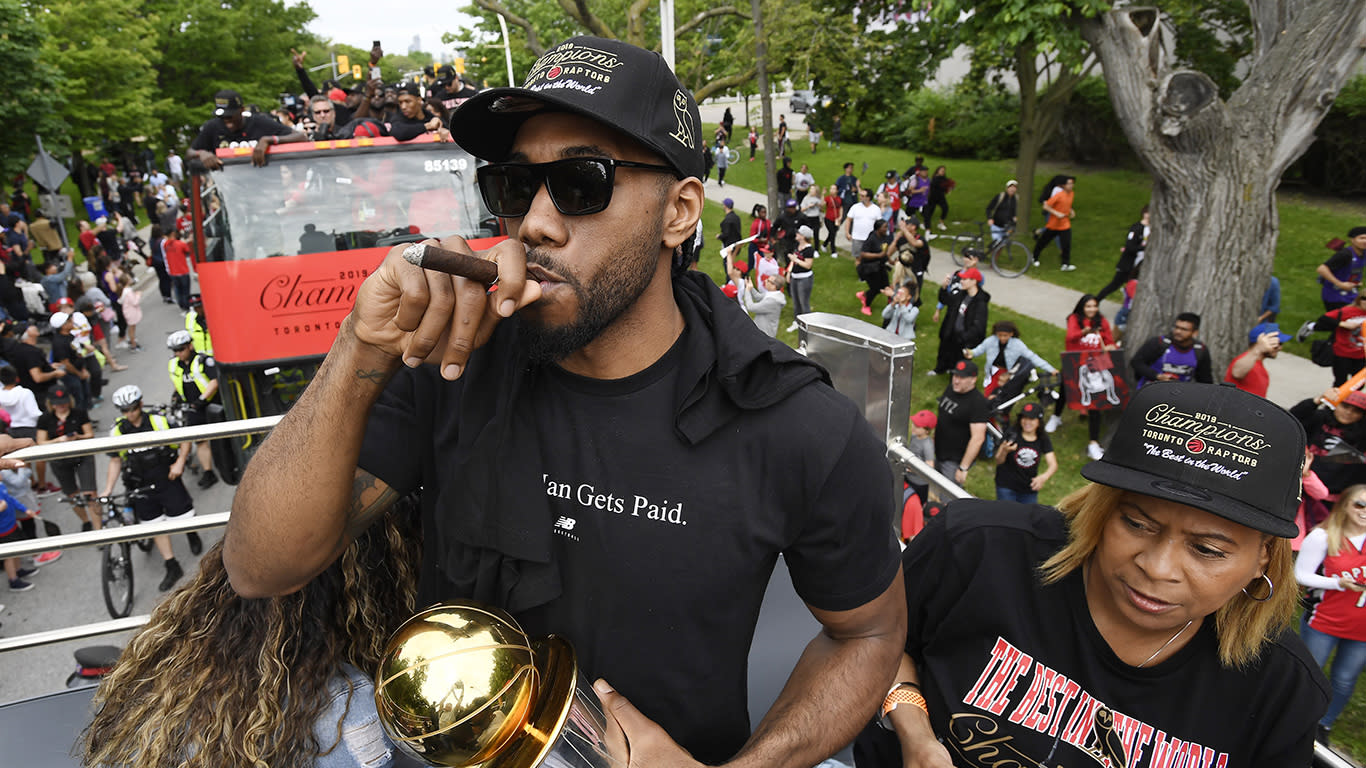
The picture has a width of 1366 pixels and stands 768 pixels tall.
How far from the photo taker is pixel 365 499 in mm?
1679

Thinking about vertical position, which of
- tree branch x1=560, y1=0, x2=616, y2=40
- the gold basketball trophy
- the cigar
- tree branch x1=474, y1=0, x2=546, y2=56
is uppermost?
tree branch x1=474, y1=0, x2=546, y2=56

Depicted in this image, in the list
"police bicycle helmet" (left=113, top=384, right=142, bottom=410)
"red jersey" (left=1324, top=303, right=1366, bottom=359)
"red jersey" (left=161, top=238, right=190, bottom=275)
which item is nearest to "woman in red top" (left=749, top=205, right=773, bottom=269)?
"red jersey" (left=1324, top=303, right=1366, bottom=359)

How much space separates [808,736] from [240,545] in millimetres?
1209

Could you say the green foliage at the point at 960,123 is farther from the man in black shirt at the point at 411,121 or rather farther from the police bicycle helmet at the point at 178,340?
the police bicycle helmet at the point at 178,340

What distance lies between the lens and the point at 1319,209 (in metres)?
18.0

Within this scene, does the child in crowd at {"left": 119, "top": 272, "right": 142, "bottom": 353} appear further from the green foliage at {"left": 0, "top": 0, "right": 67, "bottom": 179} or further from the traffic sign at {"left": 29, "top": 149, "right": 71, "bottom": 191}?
the green foliage at {"left": 0, "top": 0, "right": 67, "bottom": 179}

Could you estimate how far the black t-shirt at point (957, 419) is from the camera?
25.5 ft

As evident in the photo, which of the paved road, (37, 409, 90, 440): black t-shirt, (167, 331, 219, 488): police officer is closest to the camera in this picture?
the paved road

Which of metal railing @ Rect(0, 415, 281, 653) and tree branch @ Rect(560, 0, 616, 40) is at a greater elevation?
tree branch @ Rect(560, 0, 616, 40)

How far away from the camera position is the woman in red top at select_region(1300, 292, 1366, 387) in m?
8.75

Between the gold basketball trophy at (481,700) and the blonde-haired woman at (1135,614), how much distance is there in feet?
3.31

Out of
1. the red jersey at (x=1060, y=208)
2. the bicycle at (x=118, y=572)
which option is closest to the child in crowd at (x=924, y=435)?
the bicycle at (x=118, y=572)

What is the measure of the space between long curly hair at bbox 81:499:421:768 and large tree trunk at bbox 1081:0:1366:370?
9.89 m

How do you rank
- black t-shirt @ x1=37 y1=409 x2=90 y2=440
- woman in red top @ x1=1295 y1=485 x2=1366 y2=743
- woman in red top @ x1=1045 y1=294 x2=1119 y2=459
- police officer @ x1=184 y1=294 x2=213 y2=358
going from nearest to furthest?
woman in red top @ x1=1295 y1=485 x2=1366 y2=743, black t-shirt @ x1=37 y1=409 x2=90 y2=440, police officer @ x1=184 y1=294 x2=213 y2=358, woman in red top @ x1=1045 y1=294 x2=1119 y2=459
